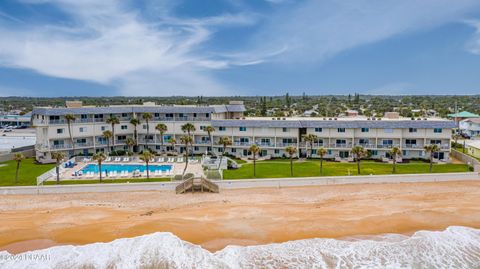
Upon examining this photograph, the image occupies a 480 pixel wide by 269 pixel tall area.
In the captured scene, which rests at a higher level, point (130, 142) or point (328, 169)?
point (130, 142)

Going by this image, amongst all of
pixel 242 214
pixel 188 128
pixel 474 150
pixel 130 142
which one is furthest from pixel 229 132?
pixel 474 150

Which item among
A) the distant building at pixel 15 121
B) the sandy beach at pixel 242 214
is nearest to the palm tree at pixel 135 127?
the sandy beach at pixel 242 214

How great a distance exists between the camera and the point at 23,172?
45.7m

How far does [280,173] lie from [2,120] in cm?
9646

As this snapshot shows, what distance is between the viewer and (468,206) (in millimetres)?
32438

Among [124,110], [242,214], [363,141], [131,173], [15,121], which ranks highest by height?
[124,110]

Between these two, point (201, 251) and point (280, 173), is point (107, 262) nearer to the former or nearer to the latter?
point (201, 251)

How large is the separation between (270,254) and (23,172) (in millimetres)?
36570

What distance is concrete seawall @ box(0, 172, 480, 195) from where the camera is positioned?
37031 mm

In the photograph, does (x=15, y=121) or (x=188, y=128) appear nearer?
(x=188, y=128)

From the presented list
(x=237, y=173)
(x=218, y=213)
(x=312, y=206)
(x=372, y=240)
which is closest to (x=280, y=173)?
(x=237, y=173)

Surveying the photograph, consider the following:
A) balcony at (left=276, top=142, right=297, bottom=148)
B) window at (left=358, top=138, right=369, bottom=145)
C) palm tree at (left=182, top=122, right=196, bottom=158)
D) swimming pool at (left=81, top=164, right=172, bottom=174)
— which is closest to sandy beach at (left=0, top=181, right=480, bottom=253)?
swimming pool at (left=81, top=164, right=172, bottom=174)

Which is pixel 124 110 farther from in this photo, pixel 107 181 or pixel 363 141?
pixel 363 141

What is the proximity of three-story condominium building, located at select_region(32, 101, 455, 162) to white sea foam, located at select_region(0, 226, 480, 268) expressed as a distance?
2605 cm
